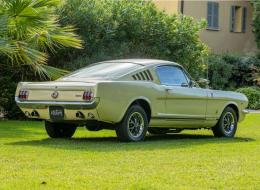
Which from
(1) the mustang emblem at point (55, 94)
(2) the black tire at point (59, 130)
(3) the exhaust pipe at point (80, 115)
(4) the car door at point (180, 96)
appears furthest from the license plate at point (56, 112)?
(4) the car door at point (180, 96)

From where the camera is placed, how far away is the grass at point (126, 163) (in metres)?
7.70

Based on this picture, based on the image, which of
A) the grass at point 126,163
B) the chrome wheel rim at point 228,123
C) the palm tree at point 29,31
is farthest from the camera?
the palm tree at point 29,31

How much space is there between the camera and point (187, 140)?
13602 mm

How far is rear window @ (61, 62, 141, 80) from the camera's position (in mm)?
12781

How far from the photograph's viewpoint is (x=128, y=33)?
70.6 ft

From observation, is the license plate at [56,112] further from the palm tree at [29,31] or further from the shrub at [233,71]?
the shrub at [233,71]

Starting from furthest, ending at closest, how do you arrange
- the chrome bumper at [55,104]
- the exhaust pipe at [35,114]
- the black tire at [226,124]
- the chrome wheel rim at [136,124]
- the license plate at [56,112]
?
1. the black tire at [226,124]
2. the chrome wheel rim at [136,124]
3. the exhaust pipe at [35,114]
4. the license plate at [56,112]
5. the chrome bumper at [55,104]

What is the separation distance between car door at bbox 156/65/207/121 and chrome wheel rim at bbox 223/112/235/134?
0.83 metres

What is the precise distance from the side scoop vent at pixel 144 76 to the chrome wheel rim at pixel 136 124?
713 mm

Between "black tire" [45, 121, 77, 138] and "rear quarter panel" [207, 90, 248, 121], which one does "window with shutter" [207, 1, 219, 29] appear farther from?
"black tire" [45, 121, 77, 138]

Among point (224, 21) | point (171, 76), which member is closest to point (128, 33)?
point (171, 76)

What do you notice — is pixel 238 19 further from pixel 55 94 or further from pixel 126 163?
pixel 126 163

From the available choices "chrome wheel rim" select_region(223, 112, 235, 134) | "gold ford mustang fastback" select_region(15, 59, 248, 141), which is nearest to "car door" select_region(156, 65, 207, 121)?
"gold ford mustang fastback" select_region(15, 59, 248, 141)

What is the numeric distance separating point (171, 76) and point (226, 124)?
185 centimetres
